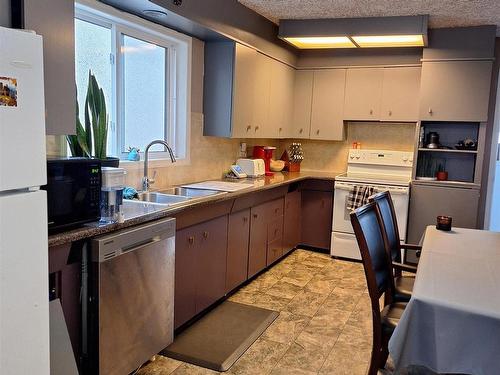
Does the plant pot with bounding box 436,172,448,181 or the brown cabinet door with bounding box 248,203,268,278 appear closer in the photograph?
the brown cabinet door with bounding box 248,203,268,278

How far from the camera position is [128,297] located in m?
2.36

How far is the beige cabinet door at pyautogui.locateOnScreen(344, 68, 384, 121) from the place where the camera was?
504 cm

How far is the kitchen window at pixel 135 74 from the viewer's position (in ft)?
9.83

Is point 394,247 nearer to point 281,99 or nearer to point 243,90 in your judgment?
point 243,90

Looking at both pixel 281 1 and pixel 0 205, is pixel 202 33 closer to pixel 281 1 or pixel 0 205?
pixel 281 1

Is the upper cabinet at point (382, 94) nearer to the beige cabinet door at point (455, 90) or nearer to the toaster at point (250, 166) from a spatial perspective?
the beige cabinet door at point (455, 90)

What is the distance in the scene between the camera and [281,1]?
3.84 metres

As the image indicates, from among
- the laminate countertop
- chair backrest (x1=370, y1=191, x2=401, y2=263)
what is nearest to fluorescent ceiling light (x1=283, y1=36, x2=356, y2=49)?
the laminate countertop

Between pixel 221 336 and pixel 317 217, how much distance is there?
2373 mm

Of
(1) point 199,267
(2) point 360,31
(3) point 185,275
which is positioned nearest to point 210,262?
(1) point 199,267

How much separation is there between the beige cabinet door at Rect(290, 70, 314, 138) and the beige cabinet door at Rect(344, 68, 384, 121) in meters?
0.42

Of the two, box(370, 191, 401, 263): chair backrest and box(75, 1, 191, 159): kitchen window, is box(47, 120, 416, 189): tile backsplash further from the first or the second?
box(370, 191, 401, 263): chair backrest

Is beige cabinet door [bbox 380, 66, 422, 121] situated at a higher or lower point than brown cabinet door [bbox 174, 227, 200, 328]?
higher

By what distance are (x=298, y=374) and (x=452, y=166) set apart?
3217 millimetres
